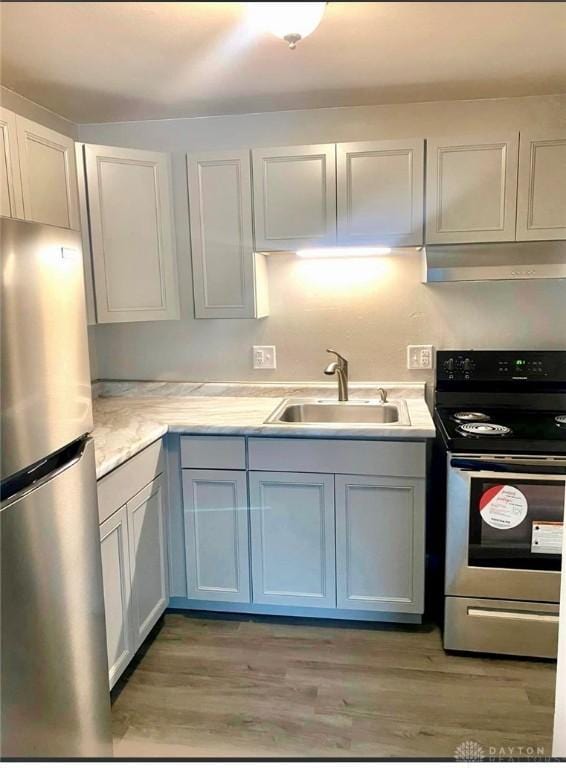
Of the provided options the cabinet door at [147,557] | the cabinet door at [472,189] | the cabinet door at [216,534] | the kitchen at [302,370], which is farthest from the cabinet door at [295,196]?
the cabinet door at [147,557]

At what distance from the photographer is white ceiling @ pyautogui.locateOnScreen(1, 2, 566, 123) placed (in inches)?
64.7

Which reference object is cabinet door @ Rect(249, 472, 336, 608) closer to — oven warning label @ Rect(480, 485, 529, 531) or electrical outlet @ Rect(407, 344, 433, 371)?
oven warning label @ Rect(480, 485, 529, 531)

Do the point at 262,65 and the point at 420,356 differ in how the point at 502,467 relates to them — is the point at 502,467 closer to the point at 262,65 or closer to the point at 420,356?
the point at 420,356

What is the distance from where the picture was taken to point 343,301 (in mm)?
2771

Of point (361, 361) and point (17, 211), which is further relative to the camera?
point (361, 361)

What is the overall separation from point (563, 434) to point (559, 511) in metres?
0.32

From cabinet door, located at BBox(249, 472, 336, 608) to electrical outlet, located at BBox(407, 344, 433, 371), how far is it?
812 millimetres

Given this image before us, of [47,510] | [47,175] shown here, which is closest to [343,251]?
[47,175]

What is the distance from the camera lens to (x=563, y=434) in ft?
7.15

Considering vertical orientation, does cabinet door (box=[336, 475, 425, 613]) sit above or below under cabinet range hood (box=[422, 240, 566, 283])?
below

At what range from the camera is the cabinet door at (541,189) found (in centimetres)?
228

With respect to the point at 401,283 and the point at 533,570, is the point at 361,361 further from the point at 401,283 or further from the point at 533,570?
the point at 533,570

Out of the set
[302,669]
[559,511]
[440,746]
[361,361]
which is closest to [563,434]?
[559,511]

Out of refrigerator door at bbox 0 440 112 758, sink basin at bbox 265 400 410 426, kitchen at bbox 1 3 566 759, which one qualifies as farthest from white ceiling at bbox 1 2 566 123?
sink basin at bbox 265 400 410 426
